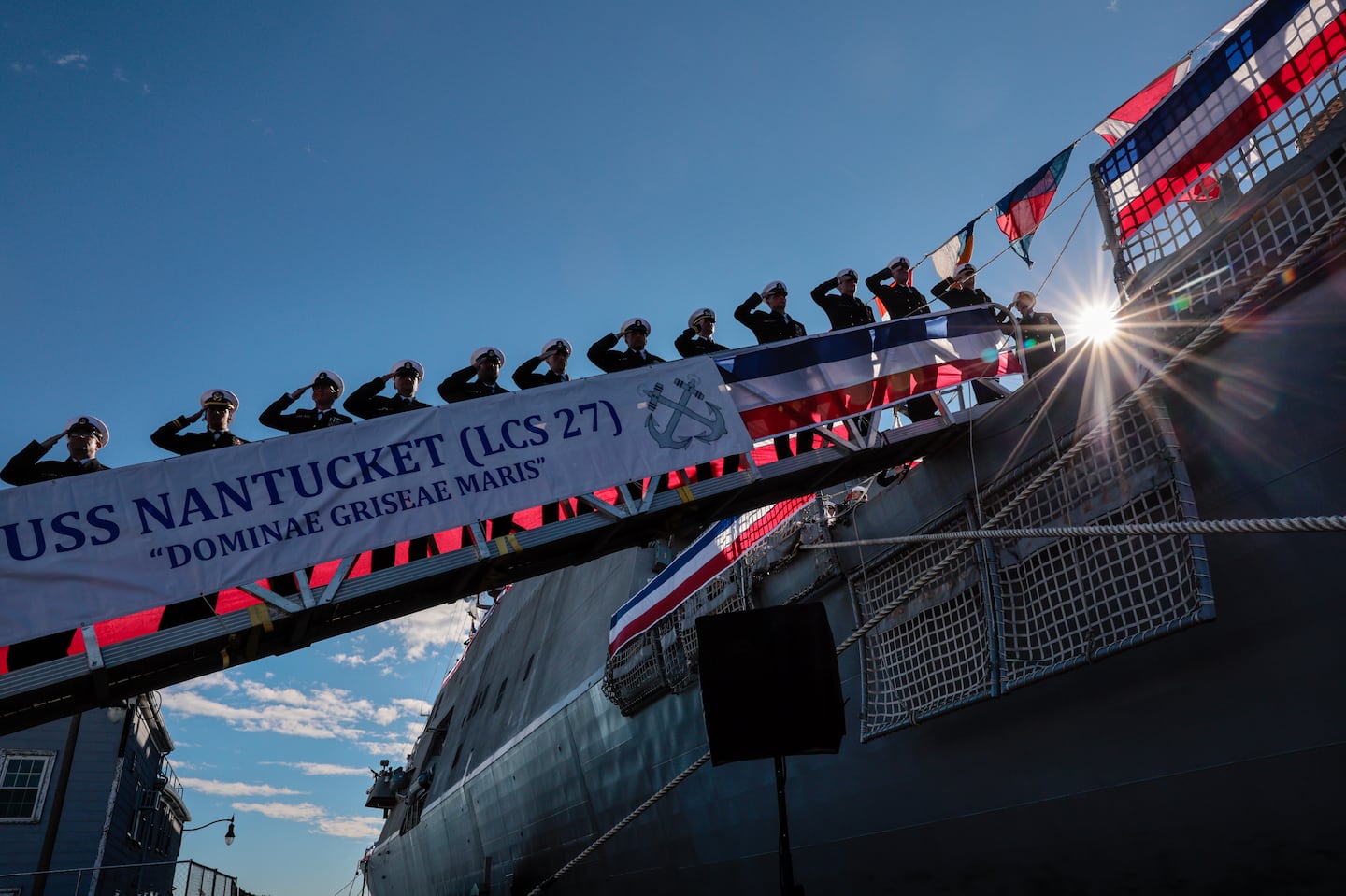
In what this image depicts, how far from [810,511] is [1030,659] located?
266 cm

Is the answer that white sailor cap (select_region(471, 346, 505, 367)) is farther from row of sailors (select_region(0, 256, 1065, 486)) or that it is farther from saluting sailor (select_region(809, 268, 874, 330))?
saluting sailor (select_region(809, 268, 874, 330))

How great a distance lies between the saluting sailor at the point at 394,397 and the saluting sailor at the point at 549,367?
749mm

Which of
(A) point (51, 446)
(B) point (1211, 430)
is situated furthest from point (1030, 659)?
(A) point (51, 446)

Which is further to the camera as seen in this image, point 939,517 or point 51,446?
point 939,517

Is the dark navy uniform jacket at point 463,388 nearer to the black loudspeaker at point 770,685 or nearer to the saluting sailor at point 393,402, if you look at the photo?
the saluting sailor at point 393,402

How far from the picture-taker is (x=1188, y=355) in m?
4.36

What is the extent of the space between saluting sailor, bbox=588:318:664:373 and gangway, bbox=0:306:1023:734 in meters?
1.04

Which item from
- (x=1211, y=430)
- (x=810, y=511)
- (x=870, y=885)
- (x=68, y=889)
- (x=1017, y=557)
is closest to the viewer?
(x=1211, y=430)

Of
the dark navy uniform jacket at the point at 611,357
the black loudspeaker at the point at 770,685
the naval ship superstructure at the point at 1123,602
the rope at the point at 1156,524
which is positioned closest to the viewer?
the rope at the point at 1156,524

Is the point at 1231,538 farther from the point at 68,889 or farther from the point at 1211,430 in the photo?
the point at 68,889

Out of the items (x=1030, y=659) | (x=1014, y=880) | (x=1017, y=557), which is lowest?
(x=1014, y=880)

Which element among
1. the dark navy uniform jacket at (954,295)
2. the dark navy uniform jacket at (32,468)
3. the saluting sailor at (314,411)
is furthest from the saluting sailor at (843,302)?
the dark navy uniform jacket at (32,468)

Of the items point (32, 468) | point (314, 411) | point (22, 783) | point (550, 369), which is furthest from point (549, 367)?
point (22, 783)

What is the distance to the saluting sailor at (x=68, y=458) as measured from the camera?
498cm
